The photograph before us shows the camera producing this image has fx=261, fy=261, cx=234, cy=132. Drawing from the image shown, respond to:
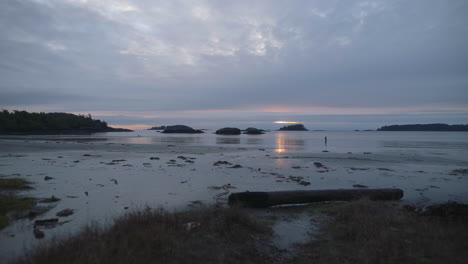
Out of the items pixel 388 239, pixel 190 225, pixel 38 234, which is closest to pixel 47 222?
pixel 38 234

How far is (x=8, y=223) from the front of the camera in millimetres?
7816

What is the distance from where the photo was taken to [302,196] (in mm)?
10766

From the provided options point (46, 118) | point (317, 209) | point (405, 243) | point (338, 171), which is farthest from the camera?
point (46, 118)

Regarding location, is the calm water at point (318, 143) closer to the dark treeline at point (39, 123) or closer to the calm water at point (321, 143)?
the calm water at point (321, 143)

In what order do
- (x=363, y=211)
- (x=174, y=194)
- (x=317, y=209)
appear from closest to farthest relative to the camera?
1. (x=363, y=211)
2. (x=317, y=209)
3. (x=174, y=194)

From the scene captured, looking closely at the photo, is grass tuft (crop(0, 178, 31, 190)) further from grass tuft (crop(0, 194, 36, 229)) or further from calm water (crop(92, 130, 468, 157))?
calm water (crop(92, 130, 468, 157))

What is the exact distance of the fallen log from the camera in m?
9.95

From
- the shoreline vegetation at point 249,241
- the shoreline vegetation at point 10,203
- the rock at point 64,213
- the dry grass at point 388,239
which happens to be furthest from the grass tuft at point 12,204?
the dry grass at point 388,239

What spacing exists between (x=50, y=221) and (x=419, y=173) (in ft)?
71.5

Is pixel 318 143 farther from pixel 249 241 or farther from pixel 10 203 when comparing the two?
pixel 10 203

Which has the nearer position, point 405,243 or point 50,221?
point 405,243

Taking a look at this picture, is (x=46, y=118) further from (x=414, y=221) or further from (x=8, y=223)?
(x=414, y=221)

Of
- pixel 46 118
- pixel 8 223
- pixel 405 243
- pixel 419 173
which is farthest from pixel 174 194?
pixel 46 118

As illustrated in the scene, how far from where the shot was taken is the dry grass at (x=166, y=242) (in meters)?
5.00
